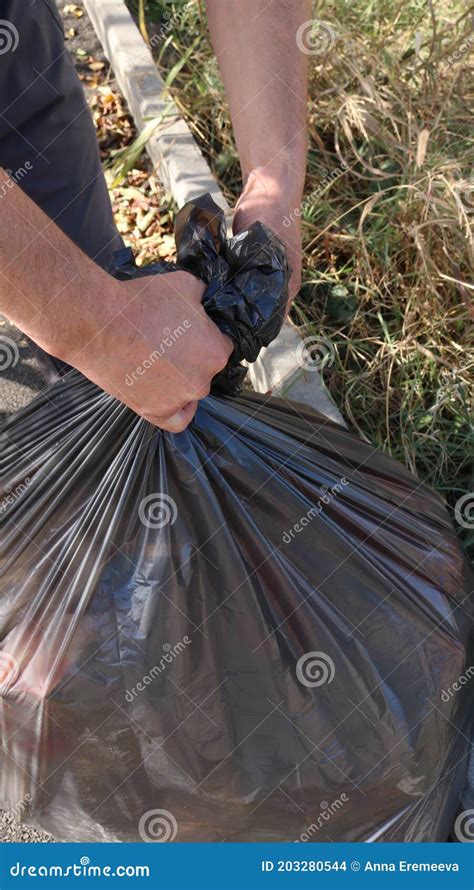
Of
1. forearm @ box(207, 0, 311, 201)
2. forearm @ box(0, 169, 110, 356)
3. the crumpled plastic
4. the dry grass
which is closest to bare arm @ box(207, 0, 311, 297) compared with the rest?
forearm @ box(207, 0, 311, 201)

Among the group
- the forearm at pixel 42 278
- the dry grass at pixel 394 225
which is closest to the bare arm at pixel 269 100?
the forearm at pixel 42 278

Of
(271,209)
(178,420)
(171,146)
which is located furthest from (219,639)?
(171,146)

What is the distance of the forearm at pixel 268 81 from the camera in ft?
4.91

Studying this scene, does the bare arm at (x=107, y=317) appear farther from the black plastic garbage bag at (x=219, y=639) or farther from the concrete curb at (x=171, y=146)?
the concrete curb at (x=171, y=146)

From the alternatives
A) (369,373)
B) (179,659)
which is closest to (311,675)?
(179,659)

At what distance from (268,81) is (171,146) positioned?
49.9 inches

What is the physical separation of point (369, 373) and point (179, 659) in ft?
3.48

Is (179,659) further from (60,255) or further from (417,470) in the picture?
(417,470)

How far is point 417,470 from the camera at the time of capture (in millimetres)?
2096

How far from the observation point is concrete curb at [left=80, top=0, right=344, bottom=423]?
7.10 feet

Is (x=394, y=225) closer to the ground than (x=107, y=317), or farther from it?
closer to the ground

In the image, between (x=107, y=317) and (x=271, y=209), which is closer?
(x=107, y=317)

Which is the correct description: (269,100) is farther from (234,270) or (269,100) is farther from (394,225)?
(394,225)

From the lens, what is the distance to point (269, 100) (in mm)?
1498
